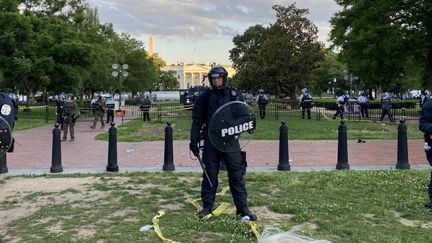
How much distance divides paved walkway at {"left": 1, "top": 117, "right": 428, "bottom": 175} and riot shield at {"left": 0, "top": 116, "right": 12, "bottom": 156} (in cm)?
547

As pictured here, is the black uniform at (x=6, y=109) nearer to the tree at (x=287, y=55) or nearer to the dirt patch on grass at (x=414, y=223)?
the dirt patch on grass at (x=414, y=223)

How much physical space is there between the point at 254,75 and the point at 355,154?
3132cm

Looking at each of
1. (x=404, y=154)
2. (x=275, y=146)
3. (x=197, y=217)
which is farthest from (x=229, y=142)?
(x=275, y=146)

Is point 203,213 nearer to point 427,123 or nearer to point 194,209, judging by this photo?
point 194,209

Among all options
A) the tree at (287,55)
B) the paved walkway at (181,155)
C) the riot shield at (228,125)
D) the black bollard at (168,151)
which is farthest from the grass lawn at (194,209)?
the tree at (287,55)

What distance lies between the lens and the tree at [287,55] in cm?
4312

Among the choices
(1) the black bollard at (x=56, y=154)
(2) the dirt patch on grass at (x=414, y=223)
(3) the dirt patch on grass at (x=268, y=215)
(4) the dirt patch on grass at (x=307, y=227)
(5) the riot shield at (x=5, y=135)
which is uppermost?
(5) the riot shield at (x=5, y=135)

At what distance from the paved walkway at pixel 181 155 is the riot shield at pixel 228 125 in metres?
5.00

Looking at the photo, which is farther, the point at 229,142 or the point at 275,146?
the point at 275,146

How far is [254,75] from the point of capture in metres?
44.8

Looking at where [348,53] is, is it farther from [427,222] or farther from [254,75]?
[427,222]

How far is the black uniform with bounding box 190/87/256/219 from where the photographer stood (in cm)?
626

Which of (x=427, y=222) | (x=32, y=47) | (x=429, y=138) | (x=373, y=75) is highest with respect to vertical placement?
(x=32, y=47)

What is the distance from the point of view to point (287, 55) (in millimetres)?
43188
